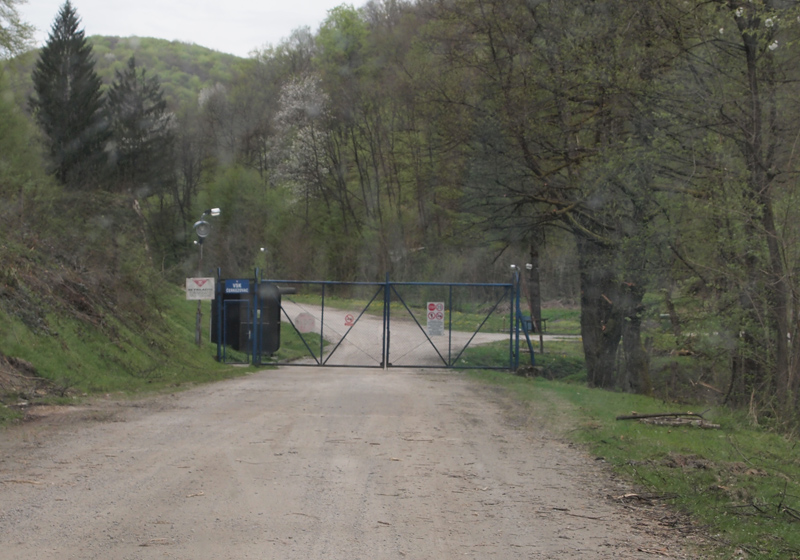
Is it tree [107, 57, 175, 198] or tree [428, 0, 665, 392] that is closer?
tree [428, 0, 665, 392]

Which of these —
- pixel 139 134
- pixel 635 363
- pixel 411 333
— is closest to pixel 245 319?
pixel 411 333

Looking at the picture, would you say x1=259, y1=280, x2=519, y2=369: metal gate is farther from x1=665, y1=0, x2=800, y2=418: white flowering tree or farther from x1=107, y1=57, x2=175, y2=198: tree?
x1=107, y1=57, x2=175, y2=198: tree

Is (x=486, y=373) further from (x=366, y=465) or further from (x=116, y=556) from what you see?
(x=116, y=556)

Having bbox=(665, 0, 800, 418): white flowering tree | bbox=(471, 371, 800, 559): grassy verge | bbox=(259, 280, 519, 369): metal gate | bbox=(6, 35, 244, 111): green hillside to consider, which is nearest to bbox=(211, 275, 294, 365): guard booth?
bbox=(259, 280, 519, 369): metal gate

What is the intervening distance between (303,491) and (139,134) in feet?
156

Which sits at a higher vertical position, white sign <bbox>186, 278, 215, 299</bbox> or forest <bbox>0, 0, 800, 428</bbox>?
forest <bbox>0, 0, 800, 428</bbox>

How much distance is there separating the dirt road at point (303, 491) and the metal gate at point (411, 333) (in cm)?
1042

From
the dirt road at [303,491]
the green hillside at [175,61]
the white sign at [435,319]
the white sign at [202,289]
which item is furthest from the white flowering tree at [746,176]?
the green hillside at [175,61]

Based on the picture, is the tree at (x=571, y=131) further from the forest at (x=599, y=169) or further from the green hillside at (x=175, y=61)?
the green hillside at (x=175, y=61)

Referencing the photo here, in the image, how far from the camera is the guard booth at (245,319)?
23734 mm

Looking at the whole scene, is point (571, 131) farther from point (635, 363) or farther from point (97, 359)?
point (97, 359)

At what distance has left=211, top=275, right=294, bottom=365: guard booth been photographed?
23.7 metres

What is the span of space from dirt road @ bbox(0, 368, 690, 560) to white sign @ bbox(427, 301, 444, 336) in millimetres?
10278

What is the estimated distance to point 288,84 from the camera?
5847cm
